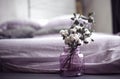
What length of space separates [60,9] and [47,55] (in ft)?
6.92

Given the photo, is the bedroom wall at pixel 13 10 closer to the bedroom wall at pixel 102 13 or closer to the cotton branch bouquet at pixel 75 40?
the bedroom wall at pixel 102 13

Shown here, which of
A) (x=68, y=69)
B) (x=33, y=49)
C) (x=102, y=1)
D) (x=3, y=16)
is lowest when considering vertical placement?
(x=68, y=69)

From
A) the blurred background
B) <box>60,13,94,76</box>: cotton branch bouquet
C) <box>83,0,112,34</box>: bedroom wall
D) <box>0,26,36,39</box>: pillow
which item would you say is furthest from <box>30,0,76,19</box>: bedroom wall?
<box>60,13,94,76</box>: cotton branch bouquet

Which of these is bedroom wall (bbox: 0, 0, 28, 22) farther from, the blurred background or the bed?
the bed

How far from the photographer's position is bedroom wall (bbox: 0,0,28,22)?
338 centimetres

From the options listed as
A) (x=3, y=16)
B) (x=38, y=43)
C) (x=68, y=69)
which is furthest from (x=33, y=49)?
(x=3, y=16)

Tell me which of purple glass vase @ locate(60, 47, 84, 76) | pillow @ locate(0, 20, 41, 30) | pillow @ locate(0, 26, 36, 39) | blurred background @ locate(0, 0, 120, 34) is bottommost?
purple glass vase @ locate(60, 47, 84, 76)

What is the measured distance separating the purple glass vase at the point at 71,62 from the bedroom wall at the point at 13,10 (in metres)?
2.05

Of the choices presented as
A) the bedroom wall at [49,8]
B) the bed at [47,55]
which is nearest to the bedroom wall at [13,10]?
the bedroom wall at [49,8]

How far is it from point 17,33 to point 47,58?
3.01 ft

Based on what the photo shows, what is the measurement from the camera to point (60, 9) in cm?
378

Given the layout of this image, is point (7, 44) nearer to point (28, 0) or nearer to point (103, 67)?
point (103, 67)

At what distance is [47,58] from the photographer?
1767 mm

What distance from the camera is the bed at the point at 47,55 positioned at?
5.46ft
